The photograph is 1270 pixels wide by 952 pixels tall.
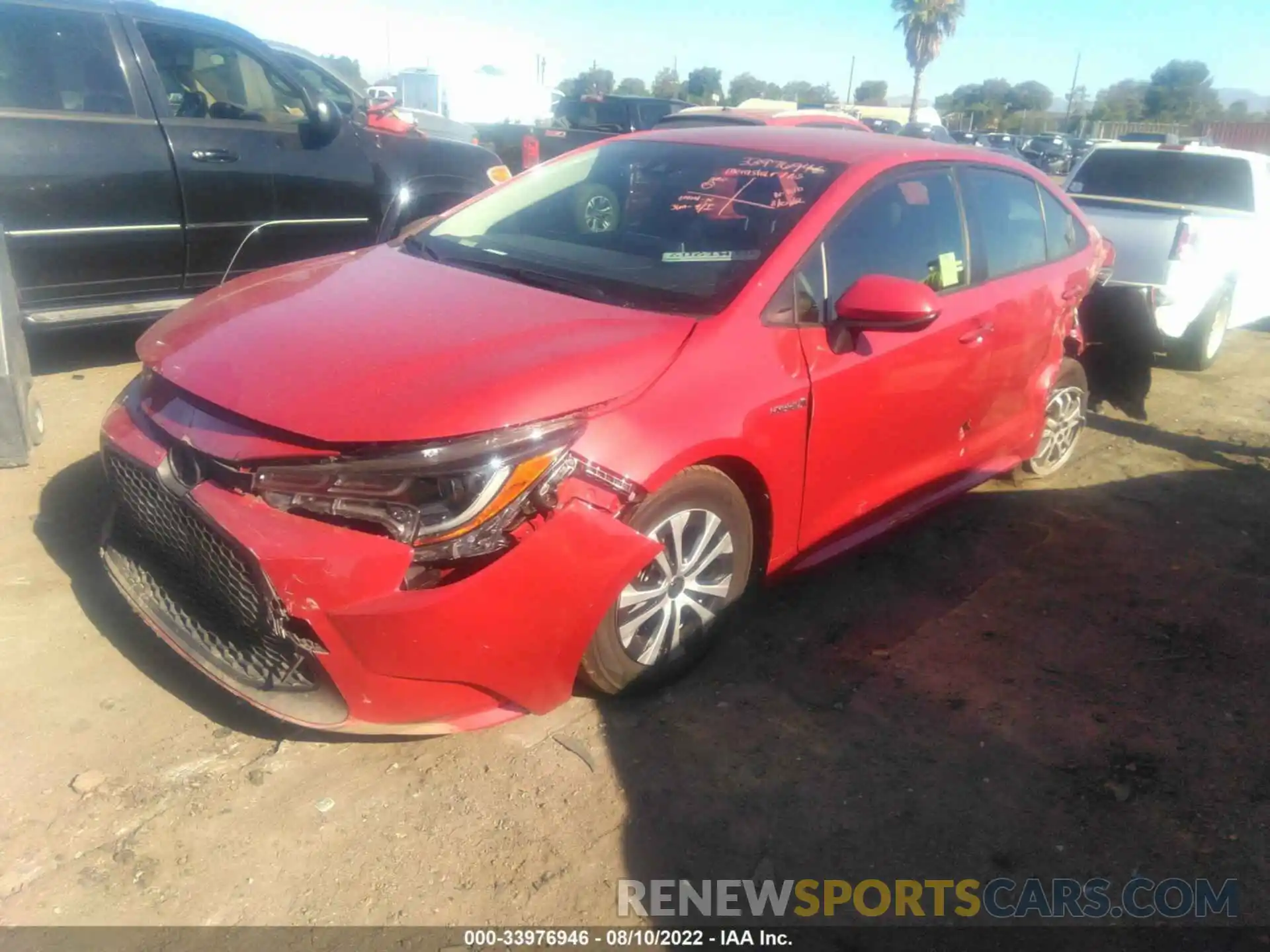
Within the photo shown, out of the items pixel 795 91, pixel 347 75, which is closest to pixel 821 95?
pixel 795 91

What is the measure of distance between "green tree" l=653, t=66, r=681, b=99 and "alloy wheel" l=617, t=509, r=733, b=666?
57166 millimetres

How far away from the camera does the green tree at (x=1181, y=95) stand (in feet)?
185

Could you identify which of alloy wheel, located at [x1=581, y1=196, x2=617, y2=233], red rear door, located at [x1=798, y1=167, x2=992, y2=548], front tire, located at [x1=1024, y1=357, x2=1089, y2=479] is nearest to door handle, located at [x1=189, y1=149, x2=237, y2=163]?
alloy wheel, located at [x1=581, y1=196, x2=617, y2=233]

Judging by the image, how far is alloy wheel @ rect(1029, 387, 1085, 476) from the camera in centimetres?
507

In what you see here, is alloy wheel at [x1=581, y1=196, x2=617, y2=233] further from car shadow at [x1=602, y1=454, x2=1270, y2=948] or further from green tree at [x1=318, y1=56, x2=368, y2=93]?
green tree at [x1=318, y1=56, x2=368, y2=93]

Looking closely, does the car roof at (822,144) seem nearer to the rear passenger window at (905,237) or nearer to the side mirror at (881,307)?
the rear passenger window at (905,237)

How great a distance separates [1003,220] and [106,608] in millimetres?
3833

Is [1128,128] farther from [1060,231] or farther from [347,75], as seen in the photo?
[1060,231]

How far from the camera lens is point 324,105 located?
229 inches

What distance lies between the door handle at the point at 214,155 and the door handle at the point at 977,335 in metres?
4.08

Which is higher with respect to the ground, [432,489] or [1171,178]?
[1171,178]

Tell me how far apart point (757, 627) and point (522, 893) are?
1.48 meters

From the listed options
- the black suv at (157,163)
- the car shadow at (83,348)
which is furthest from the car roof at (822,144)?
the car shadow at (83,348)

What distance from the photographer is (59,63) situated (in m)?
5.02
